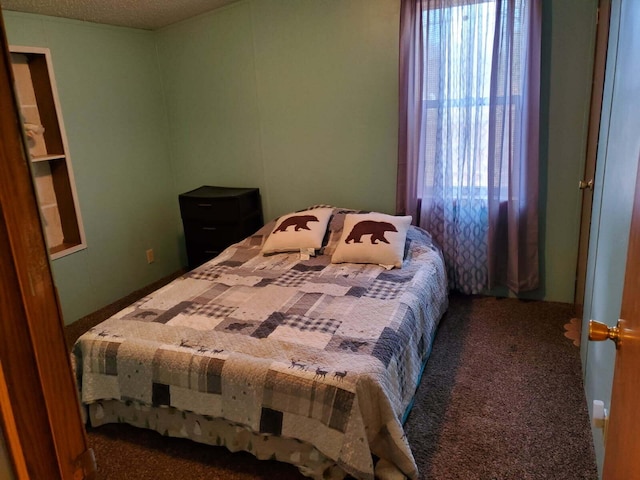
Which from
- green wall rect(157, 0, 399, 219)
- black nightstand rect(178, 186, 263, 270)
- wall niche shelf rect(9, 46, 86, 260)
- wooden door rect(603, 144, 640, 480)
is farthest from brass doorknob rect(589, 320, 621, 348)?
wall niche shelf rect(9, 46, 86, 260)

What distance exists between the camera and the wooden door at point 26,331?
55 centimetres

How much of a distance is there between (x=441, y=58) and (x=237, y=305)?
2.01m

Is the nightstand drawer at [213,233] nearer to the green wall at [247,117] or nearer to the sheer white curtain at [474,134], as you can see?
the green wall at [247,117]

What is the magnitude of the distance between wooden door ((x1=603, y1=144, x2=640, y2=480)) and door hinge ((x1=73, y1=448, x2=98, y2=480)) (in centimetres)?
84

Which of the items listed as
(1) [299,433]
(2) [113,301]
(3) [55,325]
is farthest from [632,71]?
(2) [113,301]

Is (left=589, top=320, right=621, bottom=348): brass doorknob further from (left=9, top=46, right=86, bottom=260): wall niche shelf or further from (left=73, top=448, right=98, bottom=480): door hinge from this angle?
(left=9, top=46, right=86, bottom=260): wall niche shelf

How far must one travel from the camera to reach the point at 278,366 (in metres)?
1.90

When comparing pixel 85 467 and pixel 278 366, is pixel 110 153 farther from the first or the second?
pixel 85 467

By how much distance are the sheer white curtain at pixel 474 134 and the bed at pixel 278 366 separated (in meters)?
0.77

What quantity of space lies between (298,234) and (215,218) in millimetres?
814

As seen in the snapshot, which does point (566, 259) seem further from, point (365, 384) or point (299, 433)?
point (299, 433)

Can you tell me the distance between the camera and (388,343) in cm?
206

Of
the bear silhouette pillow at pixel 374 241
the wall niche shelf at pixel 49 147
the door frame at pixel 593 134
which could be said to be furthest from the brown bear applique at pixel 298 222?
the door frame at pixel 593 134

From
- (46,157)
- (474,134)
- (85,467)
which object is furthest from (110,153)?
(85,467)
